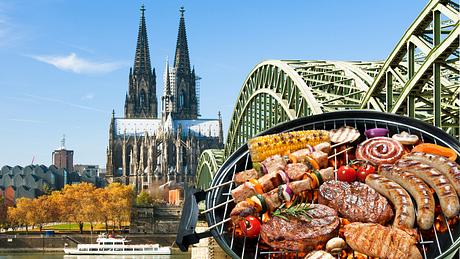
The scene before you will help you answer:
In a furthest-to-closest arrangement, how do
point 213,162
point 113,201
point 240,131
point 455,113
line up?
point 113,201
point 213,162
point 240,131
point 455,113

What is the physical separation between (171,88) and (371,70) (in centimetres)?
14263

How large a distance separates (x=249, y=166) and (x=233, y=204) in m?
1.25

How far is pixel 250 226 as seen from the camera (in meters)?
12.9

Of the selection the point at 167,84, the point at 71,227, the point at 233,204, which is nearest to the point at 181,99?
the point at 167,84

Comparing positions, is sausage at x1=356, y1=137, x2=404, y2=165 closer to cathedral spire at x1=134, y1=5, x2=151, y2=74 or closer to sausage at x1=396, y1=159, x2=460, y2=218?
sausage at x1=396, y1=159, x2=460, y2=218

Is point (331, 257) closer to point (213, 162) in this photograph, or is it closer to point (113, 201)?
point (213, 162)

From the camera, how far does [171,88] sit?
175m

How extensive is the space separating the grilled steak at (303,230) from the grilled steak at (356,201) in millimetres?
146

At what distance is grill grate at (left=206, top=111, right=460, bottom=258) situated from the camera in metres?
12.1

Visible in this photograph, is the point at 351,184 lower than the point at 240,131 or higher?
lower

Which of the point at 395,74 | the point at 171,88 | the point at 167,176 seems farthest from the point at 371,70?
the point at 171,88

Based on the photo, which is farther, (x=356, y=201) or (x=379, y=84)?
(x=379, y=84)

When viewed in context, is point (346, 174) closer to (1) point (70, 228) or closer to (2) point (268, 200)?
(2) point (268, 200)

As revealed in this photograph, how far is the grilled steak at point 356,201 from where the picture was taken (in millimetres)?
12539
